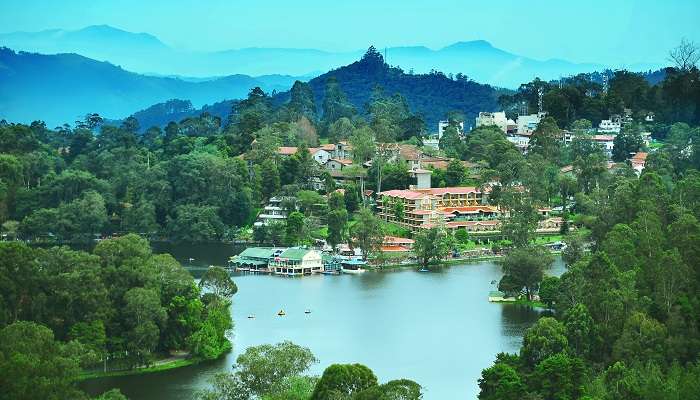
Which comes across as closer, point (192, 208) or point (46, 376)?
point (46, 376)

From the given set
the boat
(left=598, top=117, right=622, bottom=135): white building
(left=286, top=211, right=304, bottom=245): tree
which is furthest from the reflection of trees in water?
(left=598, top=117, right=622, bottom=135): white building

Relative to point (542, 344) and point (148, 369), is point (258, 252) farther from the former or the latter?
point (542, 344)

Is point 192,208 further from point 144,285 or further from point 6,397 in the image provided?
point 6,397

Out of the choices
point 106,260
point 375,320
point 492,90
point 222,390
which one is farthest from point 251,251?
point 492,90

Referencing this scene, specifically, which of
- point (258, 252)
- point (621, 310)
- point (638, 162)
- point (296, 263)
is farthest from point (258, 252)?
point (638, 162)

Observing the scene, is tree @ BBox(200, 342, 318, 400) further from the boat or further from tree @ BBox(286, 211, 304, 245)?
tree @ BBox(286, 211, 304, 245)
